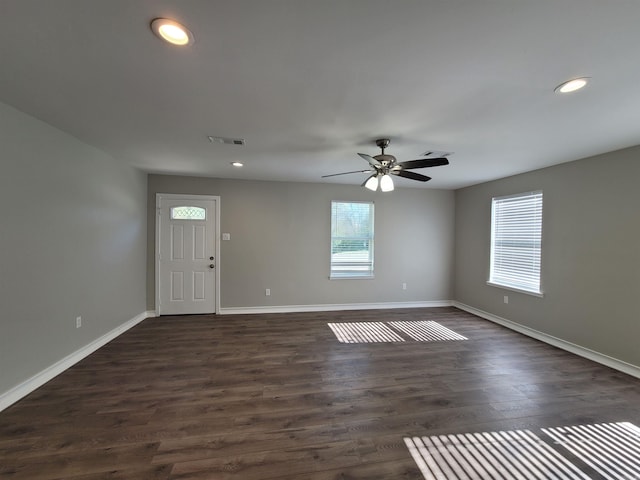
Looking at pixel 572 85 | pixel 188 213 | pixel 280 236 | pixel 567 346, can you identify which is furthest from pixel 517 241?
pixel 188 213

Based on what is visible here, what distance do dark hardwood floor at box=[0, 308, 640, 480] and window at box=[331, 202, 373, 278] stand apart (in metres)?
1.91

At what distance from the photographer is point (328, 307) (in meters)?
5.41

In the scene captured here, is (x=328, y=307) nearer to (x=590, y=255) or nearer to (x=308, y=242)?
(x=308, y=242)

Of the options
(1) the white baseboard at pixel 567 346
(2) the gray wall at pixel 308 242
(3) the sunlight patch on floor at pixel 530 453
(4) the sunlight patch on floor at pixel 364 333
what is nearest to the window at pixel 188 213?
(2) the gray wall at pixel 308 242

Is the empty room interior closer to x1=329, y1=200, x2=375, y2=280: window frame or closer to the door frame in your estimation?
the door frame

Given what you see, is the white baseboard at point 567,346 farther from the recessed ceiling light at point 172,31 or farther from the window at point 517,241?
the recessed ceiling light at point 172,31

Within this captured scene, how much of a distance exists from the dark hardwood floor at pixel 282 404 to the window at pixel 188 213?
6.85ft

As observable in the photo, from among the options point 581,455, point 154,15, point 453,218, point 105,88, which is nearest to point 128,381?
point 105,88

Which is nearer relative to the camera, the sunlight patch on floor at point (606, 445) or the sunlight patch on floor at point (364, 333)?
the sunlight patch on floor at point (606, 445)

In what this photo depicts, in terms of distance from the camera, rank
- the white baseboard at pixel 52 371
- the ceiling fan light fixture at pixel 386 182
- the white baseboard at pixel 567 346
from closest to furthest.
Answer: the white baseboard at pixel 52 371 < the ceiling fan light fixture at pixel 386 182 < the white baseboard at pixel 567 346

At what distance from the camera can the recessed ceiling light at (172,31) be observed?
4.37ft

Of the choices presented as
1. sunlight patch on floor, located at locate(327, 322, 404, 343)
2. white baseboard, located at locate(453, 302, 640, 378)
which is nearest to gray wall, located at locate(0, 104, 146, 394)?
sunlight patch on floor, located at locate(327, 322, 404, 343)

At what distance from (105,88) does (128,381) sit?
265 cm

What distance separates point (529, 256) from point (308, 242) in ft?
12.0
